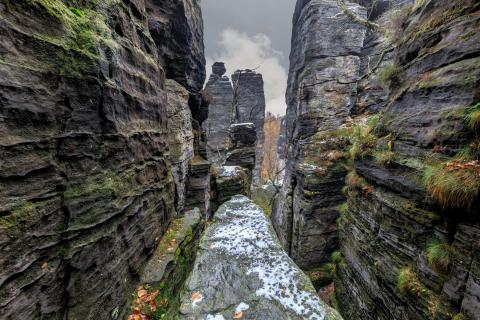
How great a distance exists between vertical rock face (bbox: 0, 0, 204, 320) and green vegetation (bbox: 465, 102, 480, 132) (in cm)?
671

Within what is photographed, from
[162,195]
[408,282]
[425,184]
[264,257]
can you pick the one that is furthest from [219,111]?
[408,282]

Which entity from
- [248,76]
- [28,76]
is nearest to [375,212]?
[28,76]

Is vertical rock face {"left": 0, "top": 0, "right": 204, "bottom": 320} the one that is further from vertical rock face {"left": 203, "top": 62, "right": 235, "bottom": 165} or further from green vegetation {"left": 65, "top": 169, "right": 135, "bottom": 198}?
vertical rock face {"left": 203, "top": 62, "right": 235, "bottom": 165}

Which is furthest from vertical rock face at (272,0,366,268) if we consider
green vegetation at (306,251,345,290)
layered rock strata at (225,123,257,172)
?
layered rock strata at (225,123,257,172)

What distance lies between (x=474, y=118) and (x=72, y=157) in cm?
691

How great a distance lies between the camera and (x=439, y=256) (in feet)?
12.7

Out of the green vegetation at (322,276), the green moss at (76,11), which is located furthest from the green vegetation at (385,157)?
the green vegetation at (322,276)

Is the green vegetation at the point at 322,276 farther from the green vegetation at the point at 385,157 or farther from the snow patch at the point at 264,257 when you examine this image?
the green vegetation at the point at 385,157

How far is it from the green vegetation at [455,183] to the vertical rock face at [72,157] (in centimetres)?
635

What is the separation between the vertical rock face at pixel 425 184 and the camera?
142 inches

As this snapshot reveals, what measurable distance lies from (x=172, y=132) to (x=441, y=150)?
916cm

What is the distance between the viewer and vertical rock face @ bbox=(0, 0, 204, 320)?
263 centimetres

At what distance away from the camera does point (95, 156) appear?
390 cm

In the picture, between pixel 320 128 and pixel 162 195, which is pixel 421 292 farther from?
pixel 320 128
